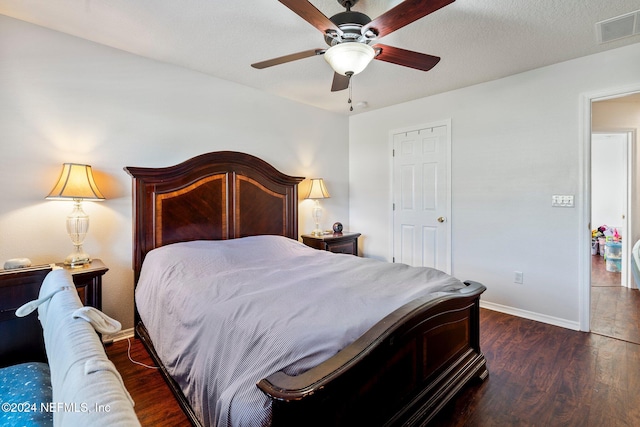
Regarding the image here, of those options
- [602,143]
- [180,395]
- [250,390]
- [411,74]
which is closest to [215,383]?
[250,390]

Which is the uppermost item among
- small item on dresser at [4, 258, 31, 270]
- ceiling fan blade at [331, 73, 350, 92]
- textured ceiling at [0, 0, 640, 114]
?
textured ceiling at [0, 0, 640, 114]

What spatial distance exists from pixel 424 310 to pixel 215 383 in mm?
989

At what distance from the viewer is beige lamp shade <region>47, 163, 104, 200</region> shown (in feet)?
7.18

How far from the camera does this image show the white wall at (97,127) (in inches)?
86.6

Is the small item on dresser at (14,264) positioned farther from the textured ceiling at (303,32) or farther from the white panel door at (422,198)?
the white panel door at (422,198)

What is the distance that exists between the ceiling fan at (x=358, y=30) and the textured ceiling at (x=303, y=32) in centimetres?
33

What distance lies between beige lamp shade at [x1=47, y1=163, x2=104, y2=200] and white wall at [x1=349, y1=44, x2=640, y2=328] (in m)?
3.50

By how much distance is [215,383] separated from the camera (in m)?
1.25

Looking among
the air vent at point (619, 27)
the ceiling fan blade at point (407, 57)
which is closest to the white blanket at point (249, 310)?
the ceiling fan blade at point (407, 57)

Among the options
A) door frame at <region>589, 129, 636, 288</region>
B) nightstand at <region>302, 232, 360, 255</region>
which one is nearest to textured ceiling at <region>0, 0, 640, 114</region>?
nightstand at <region>302, 232, 360, 255</region>

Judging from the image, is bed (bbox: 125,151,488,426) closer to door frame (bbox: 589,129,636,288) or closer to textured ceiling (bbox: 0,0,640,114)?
textured ceiling (bbox: 0,0,640,114)

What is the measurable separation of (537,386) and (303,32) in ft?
9.61

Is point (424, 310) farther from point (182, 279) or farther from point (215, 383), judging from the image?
point (182, 279)

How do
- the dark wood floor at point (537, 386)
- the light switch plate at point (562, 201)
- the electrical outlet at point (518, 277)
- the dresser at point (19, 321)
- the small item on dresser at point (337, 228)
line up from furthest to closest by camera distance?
1. the small item on dresser at point (337, 228)
2. the electrical outlet at point (518, 277)
3. the light switch plate at point (562, 201)
4. the dark wood floor at point (537, 386)
5. the dresser at point (19, 321)
